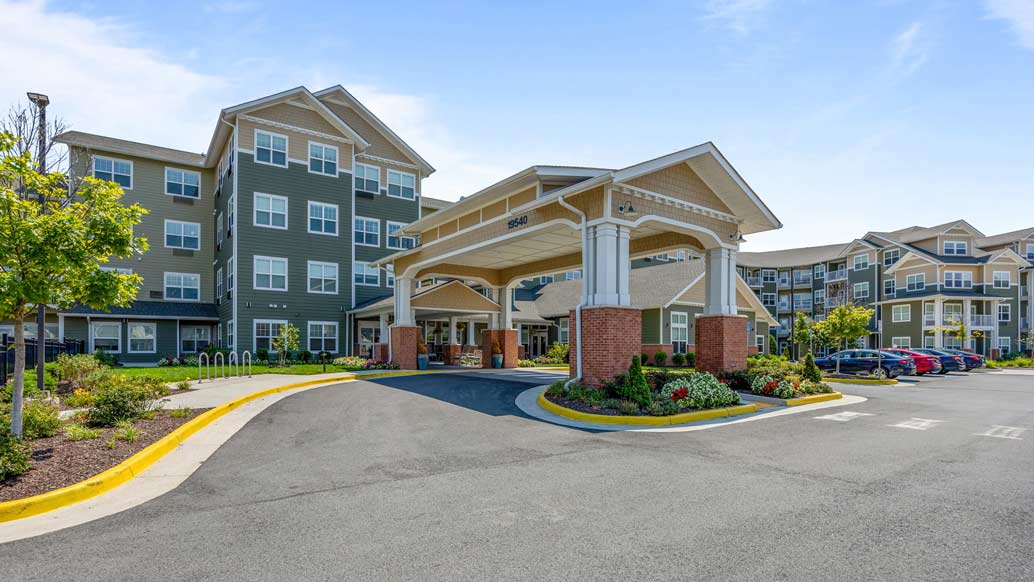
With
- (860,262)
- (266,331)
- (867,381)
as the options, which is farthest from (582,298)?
(860,262)

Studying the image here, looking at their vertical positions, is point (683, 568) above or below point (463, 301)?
below

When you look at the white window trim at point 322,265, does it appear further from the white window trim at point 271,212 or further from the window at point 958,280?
the window at point 958,280

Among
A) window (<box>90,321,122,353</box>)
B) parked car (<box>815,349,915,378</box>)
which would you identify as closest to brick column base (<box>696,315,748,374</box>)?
parked car (<box>815,349,915,378</box>)

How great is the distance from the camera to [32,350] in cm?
1883

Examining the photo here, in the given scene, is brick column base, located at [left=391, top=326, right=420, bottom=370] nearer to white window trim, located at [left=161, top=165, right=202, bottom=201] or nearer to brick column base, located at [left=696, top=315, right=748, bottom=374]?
brick column base, located at [left=696, top=315, right=748, bottom=374]

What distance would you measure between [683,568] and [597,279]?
10.0 m

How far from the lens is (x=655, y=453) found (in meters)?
8.30

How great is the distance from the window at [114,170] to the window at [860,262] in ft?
187

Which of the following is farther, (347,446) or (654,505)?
(347,446)

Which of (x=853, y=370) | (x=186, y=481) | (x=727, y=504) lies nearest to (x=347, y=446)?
(x=186, y=481)

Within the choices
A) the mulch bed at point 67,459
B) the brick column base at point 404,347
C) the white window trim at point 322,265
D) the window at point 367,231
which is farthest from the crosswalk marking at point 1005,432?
the window at point 367,231

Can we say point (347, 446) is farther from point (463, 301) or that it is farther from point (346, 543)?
point (463, 301)

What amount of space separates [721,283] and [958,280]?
40431 mm

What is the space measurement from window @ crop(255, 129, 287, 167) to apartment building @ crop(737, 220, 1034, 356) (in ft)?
146
